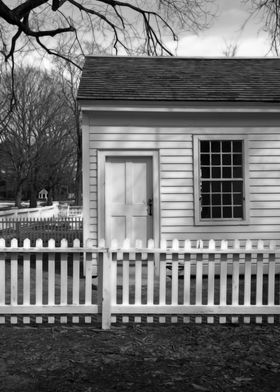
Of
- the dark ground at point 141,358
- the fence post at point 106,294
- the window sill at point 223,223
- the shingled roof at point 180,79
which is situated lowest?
the dark ground at point 141,358

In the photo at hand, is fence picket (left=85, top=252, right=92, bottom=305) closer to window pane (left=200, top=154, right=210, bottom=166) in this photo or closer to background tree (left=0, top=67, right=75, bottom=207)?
window pane (left=200, top=154, right=210, bottom=166)

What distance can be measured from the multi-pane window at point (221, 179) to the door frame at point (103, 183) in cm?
84

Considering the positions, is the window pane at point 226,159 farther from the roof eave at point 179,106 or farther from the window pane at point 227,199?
the roof eave at point 179,106

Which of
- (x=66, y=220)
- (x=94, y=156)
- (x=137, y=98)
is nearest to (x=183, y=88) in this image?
(x=137, y=98)

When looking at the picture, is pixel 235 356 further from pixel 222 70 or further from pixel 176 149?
pixel 222 70

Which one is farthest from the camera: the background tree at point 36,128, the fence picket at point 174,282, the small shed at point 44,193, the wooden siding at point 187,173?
the small shed at point 44,193

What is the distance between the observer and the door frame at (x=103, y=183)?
336 inches

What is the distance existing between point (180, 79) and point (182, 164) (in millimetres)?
1861

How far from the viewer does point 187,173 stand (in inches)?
344

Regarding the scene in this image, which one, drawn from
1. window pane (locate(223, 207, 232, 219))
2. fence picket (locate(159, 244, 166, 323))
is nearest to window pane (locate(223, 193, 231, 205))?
window pane (locate(223, 207, 232, 219))

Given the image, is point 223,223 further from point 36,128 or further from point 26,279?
point 36,128

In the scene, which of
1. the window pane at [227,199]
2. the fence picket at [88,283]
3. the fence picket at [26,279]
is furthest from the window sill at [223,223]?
the fence picket at [26,279]

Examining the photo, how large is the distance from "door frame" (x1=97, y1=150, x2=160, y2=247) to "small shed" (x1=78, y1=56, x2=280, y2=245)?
0.02m

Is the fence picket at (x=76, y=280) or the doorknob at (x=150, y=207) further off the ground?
the doorknob at (x=150, y=207)
